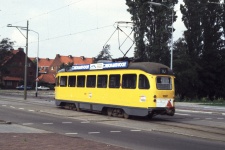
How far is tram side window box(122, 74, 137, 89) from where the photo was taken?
21889 mm

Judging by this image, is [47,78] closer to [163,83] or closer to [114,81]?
[114,81]

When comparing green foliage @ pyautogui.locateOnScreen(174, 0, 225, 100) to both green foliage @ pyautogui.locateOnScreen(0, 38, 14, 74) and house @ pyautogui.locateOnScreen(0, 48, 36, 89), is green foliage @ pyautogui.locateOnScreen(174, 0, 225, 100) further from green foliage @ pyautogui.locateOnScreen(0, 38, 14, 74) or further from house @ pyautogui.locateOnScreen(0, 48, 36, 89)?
house @ pyautogui.locateOnScreen(0, 48, 36, 89)

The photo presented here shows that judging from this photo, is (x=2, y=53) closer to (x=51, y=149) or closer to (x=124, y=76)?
(x=124, y=76)

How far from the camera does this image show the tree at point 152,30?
5569 cm

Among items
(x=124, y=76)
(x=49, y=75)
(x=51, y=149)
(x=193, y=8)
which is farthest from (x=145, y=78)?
(x=49, y=75)

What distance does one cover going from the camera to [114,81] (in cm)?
2344

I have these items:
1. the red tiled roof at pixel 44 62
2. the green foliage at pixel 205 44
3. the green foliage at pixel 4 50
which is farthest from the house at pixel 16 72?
the green foliage at pixel 205 44

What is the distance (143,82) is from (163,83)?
1024mm

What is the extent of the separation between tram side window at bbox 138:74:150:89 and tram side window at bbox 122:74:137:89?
1.21ft

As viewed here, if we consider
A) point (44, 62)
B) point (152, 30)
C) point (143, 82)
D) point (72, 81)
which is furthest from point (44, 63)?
point (143, 82)

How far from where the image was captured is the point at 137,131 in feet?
53.3

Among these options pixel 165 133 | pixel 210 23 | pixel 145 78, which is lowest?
pixel 165 133

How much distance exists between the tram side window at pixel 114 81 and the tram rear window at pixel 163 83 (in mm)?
2609

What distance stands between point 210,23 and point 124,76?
1899 inches
